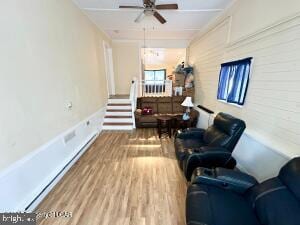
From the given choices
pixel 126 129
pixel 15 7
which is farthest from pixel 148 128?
pixel 15 7

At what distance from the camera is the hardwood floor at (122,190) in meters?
1.87

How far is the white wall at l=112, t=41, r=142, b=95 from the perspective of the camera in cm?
679

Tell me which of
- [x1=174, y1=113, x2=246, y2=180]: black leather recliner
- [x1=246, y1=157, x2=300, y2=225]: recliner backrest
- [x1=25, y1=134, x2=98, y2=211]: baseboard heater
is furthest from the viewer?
[x1=174, y1=113, x2=246, y2=180]: black leather recliner

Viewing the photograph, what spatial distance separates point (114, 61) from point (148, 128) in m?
3.52

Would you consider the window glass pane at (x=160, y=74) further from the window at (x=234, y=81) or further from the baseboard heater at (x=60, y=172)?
the baseboard heater at (x=60, y=172)

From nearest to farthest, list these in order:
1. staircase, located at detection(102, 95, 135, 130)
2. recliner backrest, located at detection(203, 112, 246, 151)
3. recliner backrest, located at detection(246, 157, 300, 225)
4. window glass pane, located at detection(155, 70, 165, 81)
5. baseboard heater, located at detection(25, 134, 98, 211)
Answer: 1. recliner backrest, located at detection(246, 157, 300, 225)
2. baseboard heater, located at detection(25, 134, 98, 211)
3. recliner backrest, located at detection(203, 112, 246, 151)
4. staircase, located at detection(102, 95, 135, 130)
5. window glass pane, located at detection(155, 70, 165, 81)

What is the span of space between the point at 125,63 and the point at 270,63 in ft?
18.7

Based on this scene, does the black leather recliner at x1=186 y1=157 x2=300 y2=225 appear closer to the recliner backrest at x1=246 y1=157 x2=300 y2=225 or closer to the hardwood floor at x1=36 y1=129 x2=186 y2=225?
the recliner backrest at x1=246 y1=157 x2=300 y2=225

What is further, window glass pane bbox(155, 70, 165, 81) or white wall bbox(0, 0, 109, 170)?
window glass pane bbox(155, 70, 165, 81)

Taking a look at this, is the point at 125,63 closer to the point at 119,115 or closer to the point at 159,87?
the point at 159,87

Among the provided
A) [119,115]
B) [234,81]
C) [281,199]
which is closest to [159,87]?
[119,115]

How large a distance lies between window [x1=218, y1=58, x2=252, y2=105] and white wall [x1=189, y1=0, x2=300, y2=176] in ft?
0.35

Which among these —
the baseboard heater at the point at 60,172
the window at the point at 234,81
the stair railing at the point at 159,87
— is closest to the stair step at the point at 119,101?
the stair railing at the point at 159,87

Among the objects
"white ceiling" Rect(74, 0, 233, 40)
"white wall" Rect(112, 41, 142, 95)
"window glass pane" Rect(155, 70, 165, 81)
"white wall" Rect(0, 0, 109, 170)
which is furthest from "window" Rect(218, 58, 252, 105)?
"window glass pane" Rect(155, 70, 165, 81)
